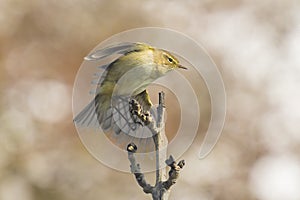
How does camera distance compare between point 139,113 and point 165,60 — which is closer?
point 139,113

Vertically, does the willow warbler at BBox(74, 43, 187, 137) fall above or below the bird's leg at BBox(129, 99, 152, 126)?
above

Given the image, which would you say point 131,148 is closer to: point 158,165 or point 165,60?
point 158,165

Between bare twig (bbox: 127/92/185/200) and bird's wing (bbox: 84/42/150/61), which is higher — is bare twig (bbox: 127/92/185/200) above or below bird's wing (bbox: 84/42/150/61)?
below

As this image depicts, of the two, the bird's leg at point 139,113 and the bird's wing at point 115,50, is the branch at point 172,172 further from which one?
the bird's wing at point 115,50

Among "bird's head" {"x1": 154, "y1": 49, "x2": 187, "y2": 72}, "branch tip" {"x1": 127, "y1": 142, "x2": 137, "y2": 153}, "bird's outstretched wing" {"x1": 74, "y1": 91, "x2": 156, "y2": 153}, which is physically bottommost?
"branch tip" {"x1": 127, "y1": 142, "x2": 137, "y2": 153}

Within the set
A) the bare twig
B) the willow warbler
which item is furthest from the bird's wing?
the bare twig

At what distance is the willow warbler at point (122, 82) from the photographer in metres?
0.94

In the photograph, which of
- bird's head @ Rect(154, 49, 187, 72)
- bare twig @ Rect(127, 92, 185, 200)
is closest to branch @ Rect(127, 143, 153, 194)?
bare twig @ Rect(127, 92, 185, 200)

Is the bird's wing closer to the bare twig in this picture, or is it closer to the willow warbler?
the willow warbler

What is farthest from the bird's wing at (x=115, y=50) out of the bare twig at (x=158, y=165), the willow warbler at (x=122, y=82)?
the bare twig at (x=158, y=165)

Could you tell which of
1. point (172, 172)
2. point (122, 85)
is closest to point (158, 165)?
point (172, 172)

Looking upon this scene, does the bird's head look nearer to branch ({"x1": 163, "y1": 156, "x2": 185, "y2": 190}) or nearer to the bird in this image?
the bird

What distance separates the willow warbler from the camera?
37.1 inches

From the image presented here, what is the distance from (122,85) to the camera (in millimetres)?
940
